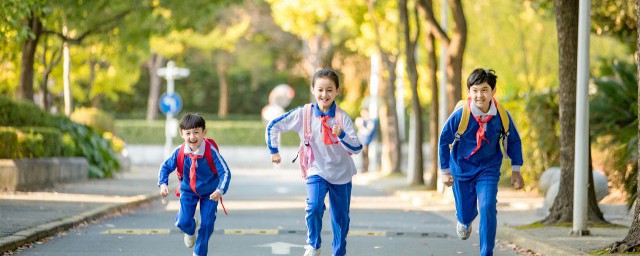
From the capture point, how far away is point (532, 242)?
1472cm

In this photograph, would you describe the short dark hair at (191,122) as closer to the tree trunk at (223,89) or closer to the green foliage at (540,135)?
the green foliage at (540,135)

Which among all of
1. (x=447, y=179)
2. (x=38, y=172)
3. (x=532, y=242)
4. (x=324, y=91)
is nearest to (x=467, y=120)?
(x=447, y=179)

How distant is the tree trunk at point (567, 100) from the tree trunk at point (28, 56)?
1488 cm

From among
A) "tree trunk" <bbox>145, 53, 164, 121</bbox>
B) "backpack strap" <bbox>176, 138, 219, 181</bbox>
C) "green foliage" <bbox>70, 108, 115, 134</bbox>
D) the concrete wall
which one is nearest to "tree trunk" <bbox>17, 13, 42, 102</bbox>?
the concrete wall

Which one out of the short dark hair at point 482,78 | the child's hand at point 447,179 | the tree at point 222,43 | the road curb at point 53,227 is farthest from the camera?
the tree at point 222,43

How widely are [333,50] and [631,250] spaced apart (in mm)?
54768

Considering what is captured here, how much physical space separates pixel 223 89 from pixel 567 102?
2149 inches

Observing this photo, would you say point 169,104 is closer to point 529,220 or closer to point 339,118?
point 529,220

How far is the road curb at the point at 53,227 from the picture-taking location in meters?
13.5

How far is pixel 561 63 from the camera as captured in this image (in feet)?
55.4

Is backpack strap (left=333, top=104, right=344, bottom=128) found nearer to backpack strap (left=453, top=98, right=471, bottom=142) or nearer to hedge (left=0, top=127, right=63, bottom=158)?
backpack strap (left=453, top=98, right=471, bottom=142)

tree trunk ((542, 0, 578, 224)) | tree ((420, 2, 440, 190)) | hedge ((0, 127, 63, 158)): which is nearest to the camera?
tree trunk ((542, 0, 578, 224))

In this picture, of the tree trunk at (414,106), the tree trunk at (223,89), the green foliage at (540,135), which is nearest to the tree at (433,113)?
the tree trunk at (414,106)

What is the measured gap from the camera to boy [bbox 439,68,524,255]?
37.2 ft
